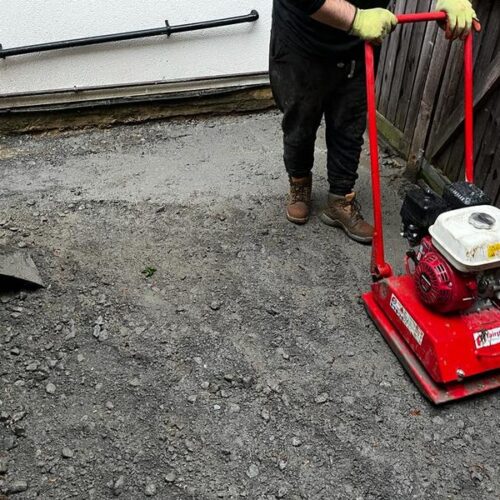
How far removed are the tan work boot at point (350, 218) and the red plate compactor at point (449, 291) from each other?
60cm

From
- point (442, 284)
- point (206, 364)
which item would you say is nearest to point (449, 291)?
point (442, 284)

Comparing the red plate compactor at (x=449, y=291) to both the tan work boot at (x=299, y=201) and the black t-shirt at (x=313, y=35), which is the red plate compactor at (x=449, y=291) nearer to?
the black t-shirt at (x=313, y=35)

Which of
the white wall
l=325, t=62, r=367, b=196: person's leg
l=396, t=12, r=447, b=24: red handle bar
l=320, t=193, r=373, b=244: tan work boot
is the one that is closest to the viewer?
l=396, t=12, r=447, b=24: red handle bar

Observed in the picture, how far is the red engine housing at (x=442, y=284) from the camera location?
5.91 feet

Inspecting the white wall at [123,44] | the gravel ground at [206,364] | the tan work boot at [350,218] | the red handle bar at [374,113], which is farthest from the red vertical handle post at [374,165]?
the white wall at [123,44]

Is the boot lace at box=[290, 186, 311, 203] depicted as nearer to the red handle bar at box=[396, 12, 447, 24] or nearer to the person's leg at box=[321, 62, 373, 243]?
the person's leg at box=[321, 62, 373, 243]

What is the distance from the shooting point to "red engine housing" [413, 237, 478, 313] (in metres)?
1.80

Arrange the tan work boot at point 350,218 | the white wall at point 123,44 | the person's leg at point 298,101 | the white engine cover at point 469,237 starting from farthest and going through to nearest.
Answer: the white wall at point 123,44
the tan work boot at point 350,218
the person's leg at point 298,101
the white engine cover at point 469,237

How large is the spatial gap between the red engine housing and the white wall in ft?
7.91

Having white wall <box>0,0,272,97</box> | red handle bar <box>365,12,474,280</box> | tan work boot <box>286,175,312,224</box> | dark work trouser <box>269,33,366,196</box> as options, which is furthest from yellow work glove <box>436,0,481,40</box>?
white wall <box>0,0,272,97</box>

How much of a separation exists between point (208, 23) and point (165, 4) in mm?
299

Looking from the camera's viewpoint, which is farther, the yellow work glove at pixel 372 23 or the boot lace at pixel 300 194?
the boot lace at pixel 300 194

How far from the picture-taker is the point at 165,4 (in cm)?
352

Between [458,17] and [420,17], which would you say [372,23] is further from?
[458,17]
